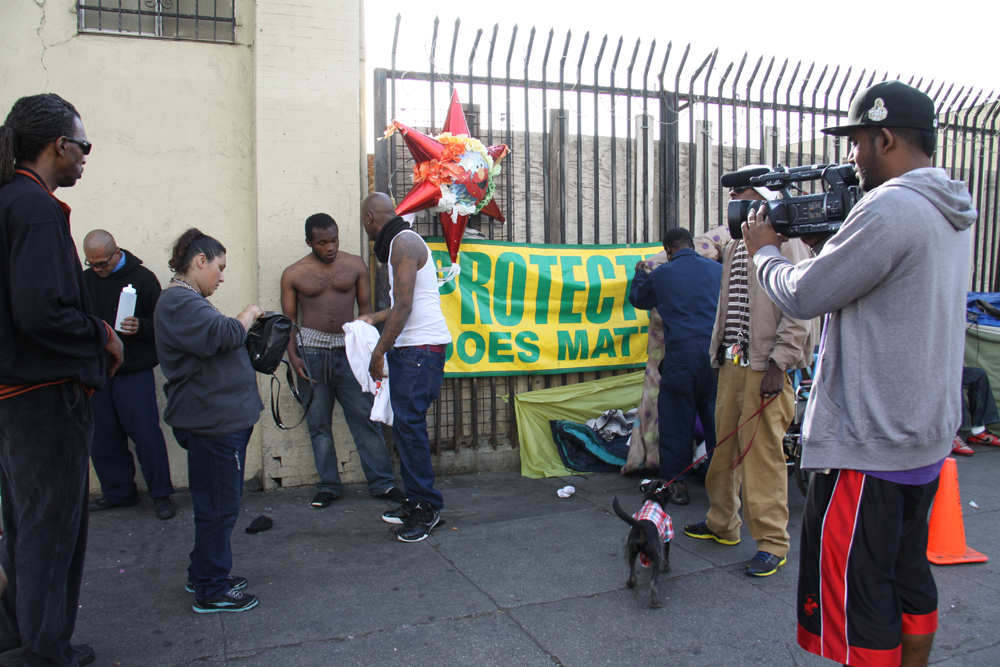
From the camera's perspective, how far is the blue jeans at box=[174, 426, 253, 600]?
10.5ft

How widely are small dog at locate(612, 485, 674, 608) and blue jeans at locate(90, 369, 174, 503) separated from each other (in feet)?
10.5

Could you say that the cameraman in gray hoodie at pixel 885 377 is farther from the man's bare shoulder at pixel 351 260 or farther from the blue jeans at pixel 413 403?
the man's bare shoulder at pixel 351 260

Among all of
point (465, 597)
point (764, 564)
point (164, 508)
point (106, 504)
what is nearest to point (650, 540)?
point (764, 564)

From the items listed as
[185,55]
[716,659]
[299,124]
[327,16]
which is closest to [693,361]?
[716,659]

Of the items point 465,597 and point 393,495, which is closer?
point 465,597

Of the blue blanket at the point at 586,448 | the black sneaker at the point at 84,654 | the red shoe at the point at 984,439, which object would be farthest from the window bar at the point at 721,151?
the black sneaker at the point at 84,654

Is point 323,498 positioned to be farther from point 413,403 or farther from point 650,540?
point 650,540

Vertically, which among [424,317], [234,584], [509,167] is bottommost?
[234,584]

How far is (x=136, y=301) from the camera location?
15.2 ft

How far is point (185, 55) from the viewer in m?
5.01

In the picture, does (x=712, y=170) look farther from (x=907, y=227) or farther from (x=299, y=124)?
(x=907, y=227)

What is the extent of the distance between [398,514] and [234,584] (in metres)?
1.33

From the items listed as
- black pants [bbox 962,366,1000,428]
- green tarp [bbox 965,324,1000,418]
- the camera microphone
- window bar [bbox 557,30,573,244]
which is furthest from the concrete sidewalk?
green tarp [bbox 965,324,1000,418]

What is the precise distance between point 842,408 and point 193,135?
474 centimetres
